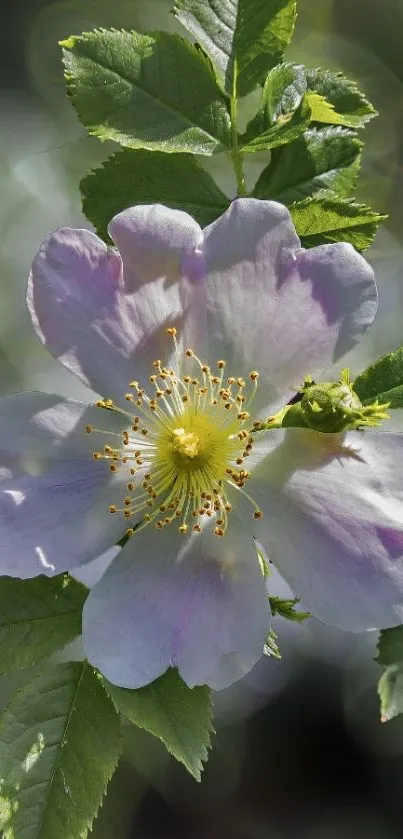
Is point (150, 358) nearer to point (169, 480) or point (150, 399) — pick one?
point (150, 399)

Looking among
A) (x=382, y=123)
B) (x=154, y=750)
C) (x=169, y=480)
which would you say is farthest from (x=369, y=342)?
(x=169, y=480)

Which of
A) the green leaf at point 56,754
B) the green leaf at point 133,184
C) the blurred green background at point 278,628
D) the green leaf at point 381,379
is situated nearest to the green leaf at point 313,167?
the green leaf at point 133,184

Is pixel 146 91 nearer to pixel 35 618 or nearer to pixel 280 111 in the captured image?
pixel 280 111

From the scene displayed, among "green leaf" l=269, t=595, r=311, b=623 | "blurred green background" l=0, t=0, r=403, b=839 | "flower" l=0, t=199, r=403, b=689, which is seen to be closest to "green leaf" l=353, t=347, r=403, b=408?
"flower" l=0, t=199, r=403, b=689

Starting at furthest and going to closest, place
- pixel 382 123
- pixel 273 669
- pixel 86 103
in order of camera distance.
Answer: pixel 273 669, pixel 382 123, pixel 86 103

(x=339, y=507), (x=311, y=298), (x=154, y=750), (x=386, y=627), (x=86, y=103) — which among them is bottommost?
(x=154, y=750)

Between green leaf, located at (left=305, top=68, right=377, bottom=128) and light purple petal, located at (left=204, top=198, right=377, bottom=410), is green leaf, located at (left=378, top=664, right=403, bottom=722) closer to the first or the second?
light purple petal, located at (left=204, top=198, right=377, bottom=410)

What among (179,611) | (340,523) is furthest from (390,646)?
(179,611)
